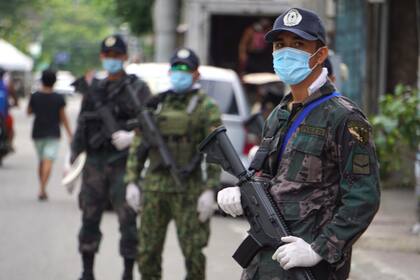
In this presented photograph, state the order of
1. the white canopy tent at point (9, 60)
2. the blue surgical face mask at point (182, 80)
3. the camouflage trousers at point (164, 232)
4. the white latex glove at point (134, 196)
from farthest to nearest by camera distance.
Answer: the white canopy tent at point (9, 60)
the white latex glove at point (134, 196)
the blue surgical face mask at point (182, 80)
the camouflage trousers at point (164, 232)

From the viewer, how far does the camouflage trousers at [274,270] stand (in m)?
4.10

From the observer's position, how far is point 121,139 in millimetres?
7562

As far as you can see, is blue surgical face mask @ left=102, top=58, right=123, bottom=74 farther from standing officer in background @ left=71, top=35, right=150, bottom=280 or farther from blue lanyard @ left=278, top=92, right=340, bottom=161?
blue lanyard @ left=278, top=92, right=340, bottom=161

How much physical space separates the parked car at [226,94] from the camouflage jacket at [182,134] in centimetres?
552

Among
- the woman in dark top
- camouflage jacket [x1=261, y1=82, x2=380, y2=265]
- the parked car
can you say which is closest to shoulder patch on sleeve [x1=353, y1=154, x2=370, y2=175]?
camouflage jacket [x1=261, y1=82, x2=380, y2=265]

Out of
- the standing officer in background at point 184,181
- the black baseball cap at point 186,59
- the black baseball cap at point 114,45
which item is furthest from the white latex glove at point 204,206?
the black baseball cap at point 114,45

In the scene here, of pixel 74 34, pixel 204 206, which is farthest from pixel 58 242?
pixel 74 34

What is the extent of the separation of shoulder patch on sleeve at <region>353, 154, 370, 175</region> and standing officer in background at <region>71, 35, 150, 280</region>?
3760 mm

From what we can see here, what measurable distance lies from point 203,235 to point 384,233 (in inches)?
176

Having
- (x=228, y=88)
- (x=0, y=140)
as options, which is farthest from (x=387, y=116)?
(x=0, y=140)

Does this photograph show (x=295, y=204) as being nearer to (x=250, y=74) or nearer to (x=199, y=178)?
(x=199, y=178)

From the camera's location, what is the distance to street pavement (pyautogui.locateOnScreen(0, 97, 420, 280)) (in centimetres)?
877

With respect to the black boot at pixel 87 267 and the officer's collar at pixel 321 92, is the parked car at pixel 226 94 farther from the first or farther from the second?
the officer's collar at pixel 321 92

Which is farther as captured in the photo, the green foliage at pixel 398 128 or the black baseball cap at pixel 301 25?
the green foliage at pixel 398 128
